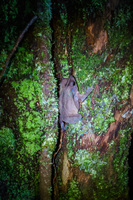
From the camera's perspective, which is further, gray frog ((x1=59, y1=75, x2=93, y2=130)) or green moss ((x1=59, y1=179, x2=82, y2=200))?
green moss ((x1=59, y1=179, x2=82, y2=200))

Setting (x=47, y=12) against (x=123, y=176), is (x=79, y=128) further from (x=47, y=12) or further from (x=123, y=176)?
(x=47, y=12)

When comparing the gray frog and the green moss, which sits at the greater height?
the gray frog

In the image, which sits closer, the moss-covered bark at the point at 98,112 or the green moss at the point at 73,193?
the moss-covered bark at the point at 98,112

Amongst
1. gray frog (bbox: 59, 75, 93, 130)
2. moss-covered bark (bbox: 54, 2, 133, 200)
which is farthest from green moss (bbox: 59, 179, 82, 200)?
gray frog (bbox: 59, 75, 93, 130)

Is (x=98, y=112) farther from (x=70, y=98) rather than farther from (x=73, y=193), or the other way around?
(x=73, y=193)

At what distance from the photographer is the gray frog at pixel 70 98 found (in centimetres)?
94

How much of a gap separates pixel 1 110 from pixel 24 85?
0.33 meters

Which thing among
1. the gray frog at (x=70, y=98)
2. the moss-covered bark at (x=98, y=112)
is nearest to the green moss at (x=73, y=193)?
the moss-covered bark at (x=98, y=112)

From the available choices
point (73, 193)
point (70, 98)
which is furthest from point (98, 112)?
point (73, 193)

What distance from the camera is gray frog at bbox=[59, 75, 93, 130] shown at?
3.09ft

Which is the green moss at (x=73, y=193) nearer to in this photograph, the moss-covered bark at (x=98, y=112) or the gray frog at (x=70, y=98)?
the moss-covered bark at (x=98, y=112)

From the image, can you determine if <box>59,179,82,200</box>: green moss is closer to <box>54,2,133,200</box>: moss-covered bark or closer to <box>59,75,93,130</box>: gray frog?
<box>54,2,133,200</box>: moss-covered bark

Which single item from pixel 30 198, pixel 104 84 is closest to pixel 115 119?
pixel 104 84

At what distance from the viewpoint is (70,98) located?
94cm
